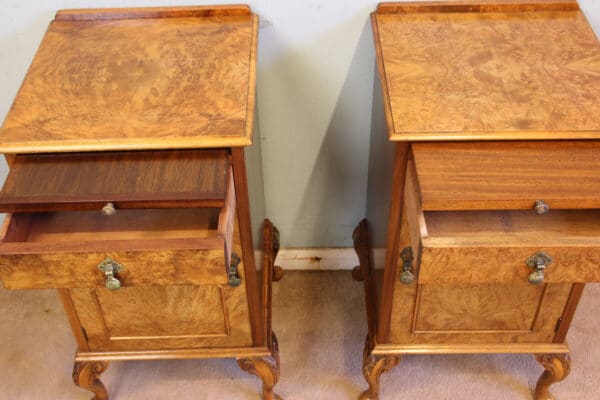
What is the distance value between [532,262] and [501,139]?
20cm

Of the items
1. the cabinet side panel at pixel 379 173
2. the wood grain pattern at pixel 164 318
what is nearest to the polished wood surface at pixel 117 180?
the wood grain pattern at pixel 164 318

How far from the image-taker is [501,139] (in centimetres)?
103

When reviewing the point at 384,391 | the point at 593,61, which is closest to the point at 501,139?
the point at 593,61

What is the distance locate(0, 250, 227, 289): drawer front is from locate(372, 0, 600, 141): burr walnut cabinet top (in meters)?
0.36

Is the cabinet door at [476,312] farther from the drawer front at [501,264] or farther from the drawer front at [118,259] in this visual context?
the drawer front at [118,259]

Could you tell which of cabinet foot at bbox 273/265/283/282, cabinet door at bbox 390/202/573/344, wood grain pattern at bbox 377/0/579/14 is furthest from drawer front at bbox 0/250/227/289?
cabinet foot at bbox 273/265/283/282

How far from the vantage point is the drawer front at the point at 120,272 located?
967 millimetres

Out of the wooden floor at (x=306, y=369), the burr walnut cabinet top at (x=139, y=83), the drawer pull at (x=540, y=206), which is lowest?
the wooden floor at (x=306, y=369)

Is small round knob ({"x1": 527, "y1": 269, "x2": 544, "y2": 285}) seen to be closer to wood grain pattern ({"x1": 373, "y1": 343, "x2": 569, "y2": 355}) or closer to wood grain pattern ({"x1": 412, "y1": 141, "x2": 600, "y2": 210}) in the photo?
wood grain pattern ({"x1": 412, "y1": 141, "x2": 600, "y2": 210})

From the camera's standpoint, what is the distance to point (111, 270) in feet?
3.21

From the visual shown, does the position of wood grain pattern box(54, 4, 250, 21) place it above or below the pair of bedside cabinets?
above

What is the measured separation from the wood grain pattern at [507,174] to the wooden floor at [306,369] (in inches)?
28.1

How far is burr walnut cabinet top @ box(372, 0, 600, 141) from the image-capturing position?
3.41 feet

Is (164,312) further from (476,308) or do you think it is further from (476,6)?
(476,6)
